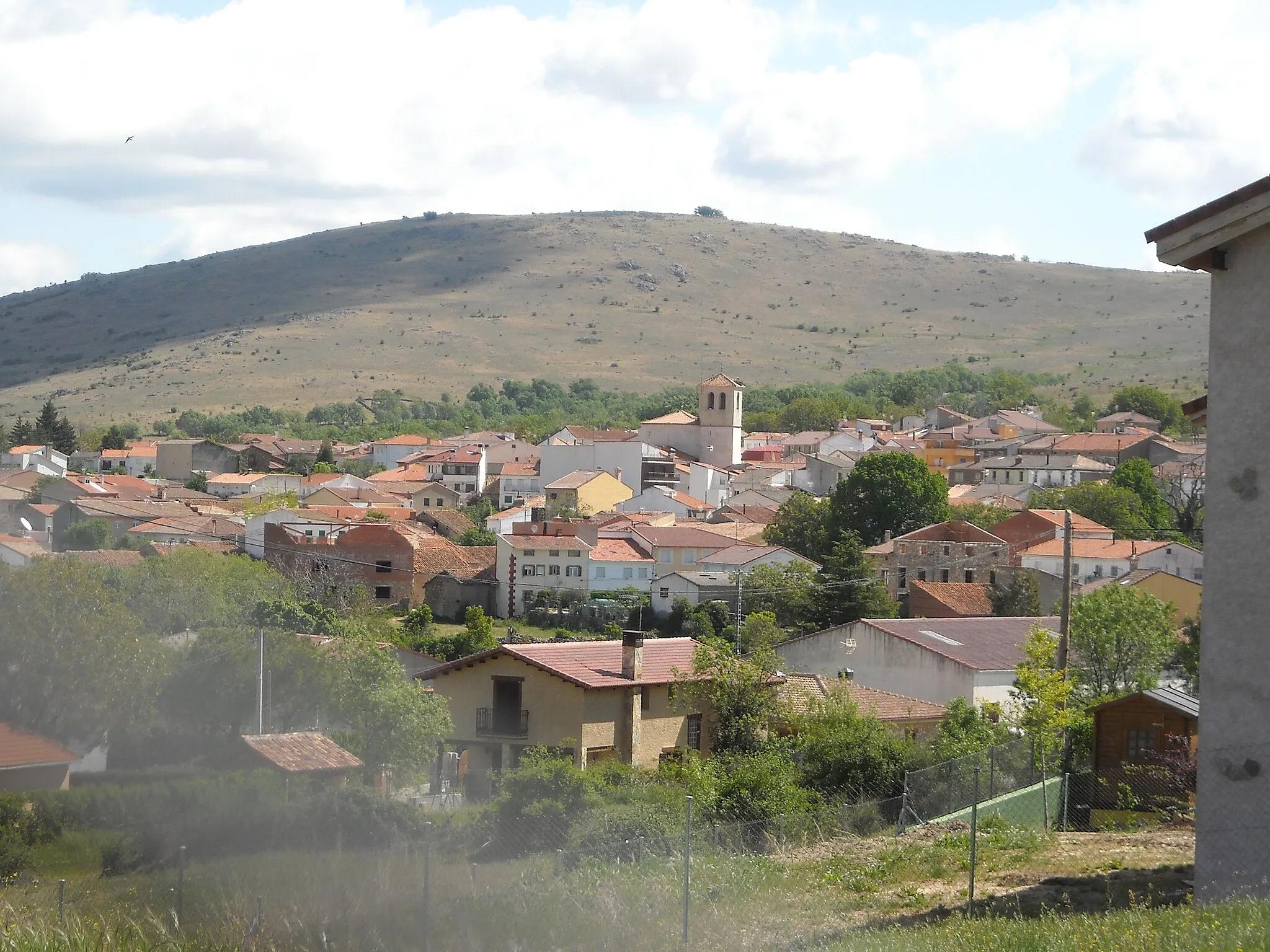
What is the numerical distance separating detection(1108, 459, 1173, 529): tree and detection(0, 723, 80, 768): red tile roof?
55880 mm

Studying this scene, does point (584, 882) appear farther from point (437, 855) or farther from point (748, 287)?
point (748, 287)

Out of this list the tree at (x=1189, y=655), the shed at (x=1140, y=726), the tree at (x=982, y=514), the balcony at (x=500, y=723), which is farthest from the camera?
the tree at (x=982, y=514)

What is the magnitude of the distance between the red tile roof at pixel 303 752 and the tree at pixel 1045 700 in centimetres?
835

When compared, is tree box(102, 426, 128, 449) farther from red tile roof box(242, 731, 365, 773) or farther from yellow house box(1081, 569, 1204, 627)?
red tile roof box(242, 731, 365, 773)

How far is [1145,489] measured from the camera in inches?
2655

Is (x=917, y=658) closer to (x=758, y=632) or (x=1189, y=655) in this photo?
(x=1189, y=655)

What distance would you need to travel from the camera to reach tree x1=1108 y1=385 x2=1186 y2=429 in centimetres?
9949

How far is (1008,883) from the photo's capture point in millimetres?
11031

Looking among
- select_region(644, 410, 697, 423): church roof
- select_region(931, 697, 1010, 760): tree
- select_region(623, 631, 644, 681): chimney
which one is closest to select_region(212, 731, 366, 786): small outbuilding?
select_region(623, 631, 644, 681): chimney

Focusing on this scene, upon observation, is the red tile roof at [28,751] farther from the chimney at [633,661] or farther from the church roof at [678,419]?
the church roof at [678,419]

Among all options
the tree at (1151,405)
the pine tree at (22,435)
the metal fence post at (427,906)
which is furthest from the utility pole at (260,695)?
the tree at (1151,405)

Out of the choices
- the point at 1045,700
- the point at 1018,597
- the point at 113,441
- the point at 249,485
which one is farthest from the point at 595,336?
the point at 1045,700

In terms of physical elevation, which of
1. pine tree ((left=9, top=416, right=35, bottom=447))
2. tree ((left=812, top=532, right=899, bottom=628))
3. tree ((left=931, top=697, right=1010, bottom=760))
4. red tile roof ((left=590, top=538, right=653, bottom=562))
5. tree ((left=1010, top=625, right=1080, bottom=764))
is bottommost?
tree ((left=812, top=532, right=899, bottom=628))

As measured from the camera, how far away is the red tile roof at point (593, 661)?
80.2 ft
